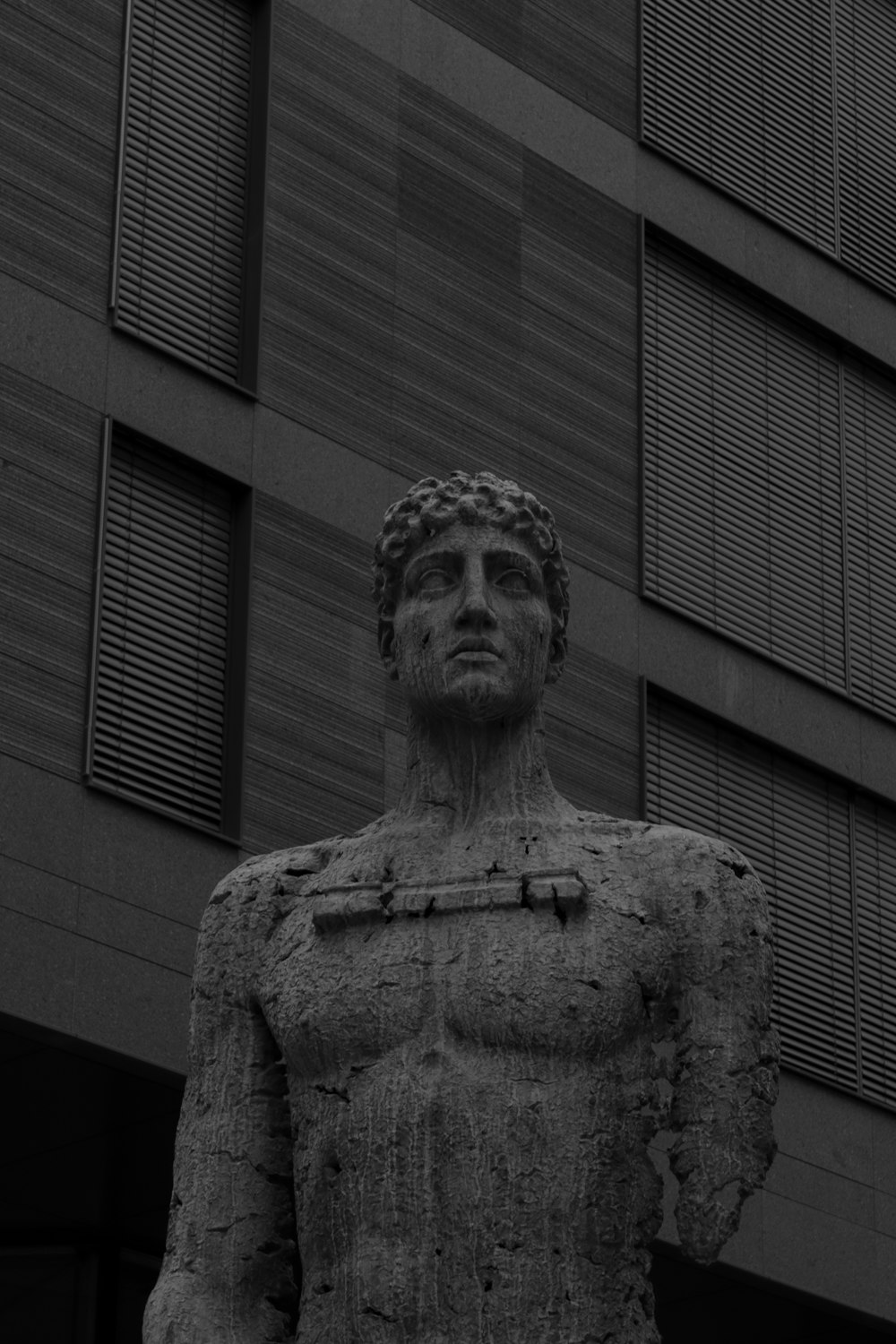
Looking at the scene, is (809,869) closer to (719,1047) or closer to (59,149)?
(59,149)

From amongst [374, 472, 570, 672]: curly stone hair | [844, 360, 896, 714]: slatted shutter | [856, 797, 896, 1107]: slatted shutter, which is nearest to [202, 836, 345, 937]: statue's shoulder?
[374, 472, 570, 672]: curly stone hair

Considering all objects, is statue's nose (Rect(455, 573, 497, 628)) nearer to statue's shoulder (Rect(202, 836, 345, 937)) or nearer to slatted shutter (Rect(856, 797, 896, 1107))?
statue's shoulder (Rect(202, 836, 345, 937))

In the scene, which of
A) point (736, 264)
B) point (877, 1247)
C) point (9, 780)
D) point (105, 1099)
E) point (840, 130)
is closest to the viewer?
point (9, 780)

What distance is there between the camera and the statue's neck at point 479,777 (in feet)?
26.4

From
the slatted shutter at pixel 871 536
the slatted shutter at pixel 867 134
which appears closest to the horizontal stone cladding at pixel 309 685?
the slatted shutter at pixel 871 536

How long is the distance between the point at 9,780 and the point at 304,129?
22.2 feet

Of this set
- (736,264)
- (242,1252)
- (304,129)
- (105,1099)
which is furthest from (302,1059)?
(736,264)

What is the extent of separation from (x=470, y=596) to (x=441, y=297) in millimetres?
19250

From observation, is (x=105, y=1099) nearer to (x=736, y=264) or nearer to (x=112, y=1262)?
(x=112, y=1262)

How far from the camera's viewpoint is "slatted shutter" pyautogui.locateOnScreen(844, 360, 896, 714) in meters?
31.5

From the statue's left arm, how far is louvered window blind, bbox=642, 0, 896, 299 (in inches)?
904

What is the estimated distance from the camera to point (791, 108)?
32531mm

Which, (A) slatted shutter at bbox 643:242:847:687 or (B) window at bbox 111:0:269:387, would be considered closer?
(B) window at bbox 111:0:269:387

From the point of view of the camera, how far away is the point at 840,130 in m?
33.2
